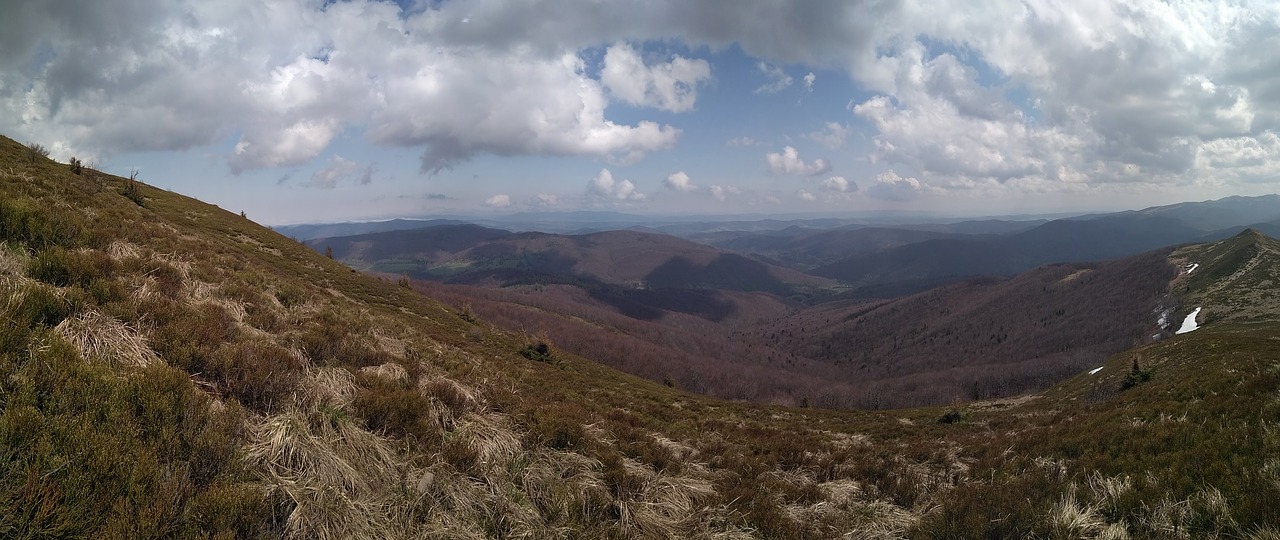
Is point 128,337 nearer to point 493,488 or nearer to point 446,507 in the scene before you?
point 446,507

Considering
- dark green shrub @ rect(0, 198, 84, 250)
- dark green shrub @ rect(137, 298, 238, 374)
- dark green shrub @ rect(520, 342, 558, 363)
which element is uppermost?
dark green shrub @ rect(0, 198, 84, 250)

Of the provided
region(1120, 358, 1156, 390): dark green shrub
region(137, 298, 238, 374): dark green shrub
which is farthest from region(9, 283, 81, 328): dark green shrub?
region(1120, 358, 1156, 390): dark green shrub

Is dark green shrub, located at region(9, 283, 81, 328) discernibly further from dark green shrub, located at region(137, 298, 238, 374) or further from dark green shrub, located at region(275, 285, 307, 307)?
dark green shrub, located at region(275, 285, 307, 307)

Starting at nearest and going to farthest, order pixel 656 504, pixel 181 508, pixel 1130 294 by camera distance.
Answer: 1. pixel 181 508
2. pixel 656 504
3. pixel 1130 294

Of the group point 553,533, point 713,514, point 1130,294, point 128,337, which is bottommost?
point 1130,294

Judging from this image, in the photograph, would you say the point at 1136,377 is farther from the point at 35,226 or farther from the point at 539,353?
the point at 35,226

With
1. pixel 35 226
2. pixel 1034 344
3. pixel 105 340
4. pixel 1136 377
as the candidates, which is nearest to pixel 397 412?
pixel 105 340

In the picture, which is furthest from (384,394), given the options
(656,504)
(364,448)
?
(656,504)

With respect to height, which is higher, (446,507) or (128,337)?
(128,337)
